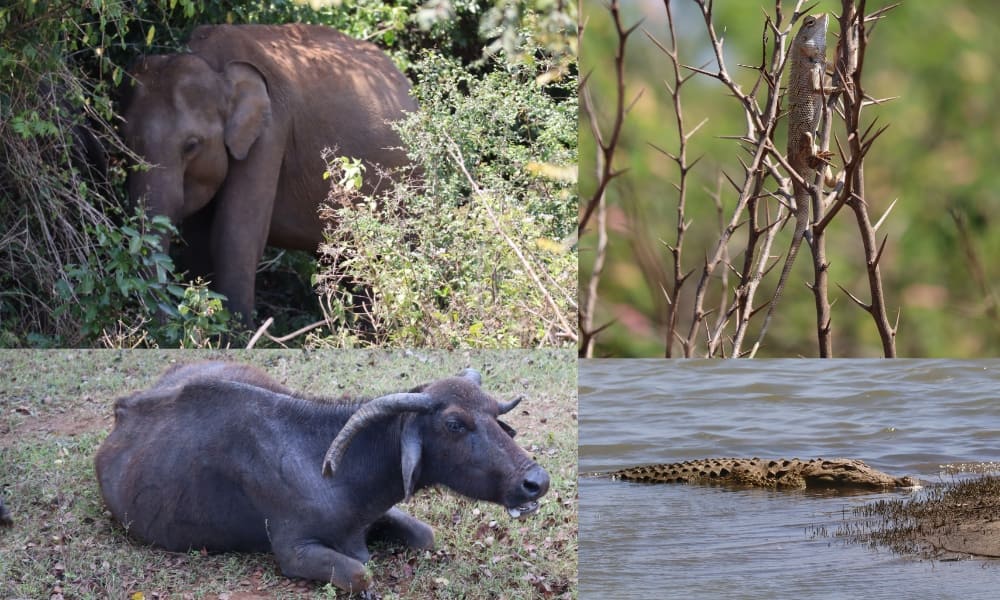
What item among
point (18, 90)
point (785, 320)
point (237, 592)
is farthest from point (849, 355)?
point (18, 90)

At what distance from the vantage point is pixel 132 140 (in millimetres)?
4328

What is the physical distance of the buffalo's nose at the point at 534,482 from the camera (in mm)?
3428

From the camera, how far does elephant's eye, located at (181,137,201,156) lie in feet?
14.7

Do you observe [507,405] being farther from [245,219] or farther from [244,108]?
[244,108]

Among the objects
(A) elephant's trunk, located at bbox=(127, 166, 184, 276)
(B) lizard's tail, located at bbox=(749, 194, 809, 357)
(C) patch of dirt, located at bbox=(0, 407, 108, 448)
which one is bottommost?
(C) patch of dirt, located at bbox=(0, 407, 108, 448)

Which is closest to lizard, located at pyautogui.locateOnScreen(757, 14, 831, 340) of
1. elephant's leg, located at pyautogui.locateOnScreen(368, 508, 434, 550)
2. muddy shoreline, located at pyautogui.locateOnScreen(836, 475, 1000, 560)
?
muddy shoreline, located at pyautogui.locateOnScreen(836, 475, 1000, 560)

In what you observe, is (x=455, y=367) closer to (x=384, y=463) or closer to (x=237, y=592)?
(x=384, y=463)

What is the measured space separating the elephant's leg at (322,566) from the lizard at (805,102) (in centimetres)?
154

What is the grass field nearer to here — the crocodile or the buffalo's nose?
the buffalo's nose

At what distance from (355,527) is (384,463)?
23 centimetres

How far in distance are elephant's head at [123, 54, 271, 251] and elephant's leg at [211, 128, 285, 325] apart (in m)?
0.06

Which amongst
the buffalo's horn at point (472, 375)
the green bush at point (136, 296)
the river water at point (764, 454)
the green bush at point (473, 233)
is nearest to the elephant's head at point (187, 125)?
the green bush at point (136, 296)

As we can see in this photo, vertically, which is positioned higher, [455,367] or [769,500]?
[455,367]

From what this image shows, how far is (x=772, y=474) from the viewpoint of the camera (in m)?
4.30
